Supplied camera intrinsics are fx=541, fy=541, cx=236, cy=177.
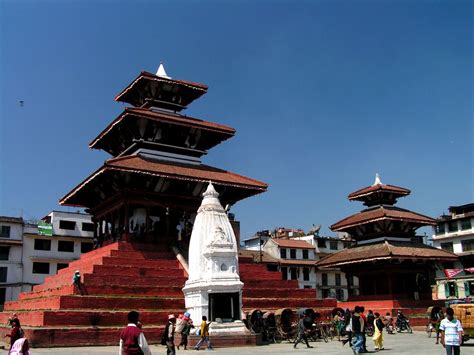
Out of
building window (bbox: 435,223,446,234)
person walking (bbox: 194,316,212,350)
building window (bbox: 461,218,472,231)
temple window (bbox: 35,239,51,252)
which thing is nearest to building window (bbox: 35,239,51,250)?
temple window (bbox: 35,239,51,252)

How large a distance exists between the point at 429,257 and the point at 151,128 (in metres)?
22.7

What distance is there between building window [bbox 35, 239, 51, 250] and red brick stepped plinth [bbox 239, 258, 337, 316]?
3437cm

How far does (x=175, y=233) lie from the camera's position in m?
31.2

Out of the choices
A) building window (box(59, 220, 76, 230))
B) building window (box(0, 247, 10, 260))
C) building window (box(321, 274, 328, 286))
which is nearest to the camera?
building window (box(0, 247, 10, 260))

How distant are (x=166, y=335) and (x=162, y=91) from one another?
23.6 m

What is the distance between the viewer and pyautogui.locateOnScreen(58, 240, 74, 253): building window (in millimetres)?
58062

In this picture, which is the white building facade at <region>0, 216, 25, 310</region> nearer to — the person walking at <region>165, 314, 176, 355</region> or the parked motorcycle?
the parked motorcycle

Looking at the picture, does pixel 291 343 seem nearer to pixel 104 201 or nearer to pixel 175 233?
pixel 175 233

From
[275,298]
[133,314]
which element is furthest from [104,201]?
[133,314]

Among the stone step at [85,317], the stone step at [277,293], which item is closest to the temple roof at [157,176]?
the stone step at [277,293]

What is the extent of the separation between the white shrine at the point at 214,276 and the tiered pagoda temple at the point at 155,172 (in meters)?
7.09

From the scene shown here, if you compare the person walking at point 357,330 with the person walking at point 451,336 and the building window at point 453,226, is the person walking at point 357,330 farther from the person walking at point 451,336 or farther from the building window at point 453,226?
the building window at point 453,226

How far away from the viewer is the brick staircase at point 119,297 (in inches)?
814

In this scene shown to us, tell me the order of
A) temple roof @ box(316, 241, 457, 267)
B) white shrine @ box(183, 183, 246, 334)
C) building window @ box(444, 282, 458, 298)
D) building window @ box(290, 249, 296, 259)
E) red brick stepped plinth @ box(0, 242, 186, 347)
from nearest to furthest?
red brick stepped plinth @ box(0, 242, 186, 347)
white shrine @ box(183, 183, 246, 334)
temple roof @ box(316, 241, 457, 267)
building window @ box(444, 282, 458, 298)
building window @ box(290, 249, 296, 259)
